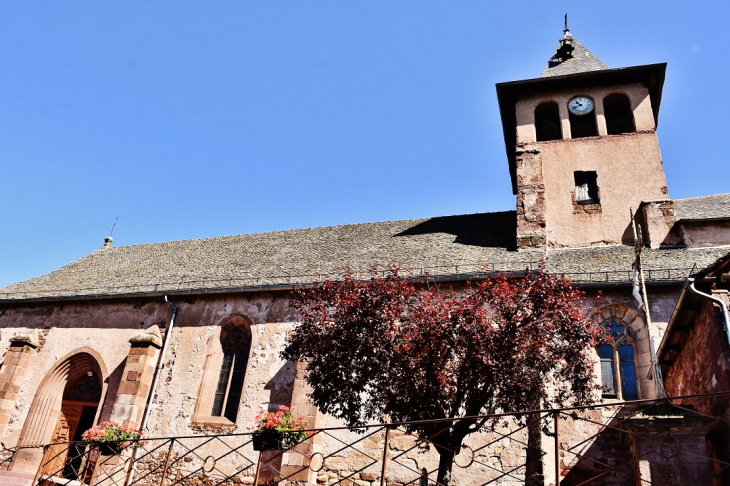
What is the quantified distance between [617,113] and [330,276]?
1179 centimetres

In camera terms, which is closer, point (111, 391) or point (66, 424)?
point (111, 391)

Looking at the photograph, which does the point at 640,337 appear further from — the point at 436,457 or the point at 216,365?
the point at 216,365

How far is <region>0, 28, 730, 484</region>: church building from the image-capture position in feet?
42.3

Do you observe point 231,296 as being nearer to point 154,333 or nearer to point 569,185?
point 154,333

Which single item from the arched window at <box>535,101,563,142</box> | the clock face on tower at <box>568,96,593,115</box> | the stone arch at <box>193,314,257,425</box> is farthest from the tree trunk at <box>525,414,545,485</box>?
the clock face on tower at <box>568,96,593,115</box>

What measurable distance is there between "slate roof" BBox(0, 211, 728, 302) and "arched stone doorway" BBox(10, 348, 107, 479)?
218cm

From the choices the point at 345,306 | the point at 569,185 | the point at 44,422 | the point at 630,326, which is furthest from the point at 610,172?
the point at 44,422

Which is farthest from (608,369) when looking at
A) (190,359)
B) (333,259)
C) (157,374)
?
(157,374)

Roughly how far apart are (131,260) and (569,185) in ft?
53.2

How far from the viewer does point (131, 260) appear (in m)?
21.0

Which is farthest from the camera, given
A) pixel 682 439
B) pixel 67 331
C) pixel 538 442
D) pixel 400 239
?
pixel 400 239

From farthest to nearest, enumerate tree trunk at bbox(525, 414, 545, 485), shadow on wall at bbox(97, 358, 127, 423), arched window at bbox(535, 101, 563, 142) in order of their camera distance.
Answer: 1. arched window at bbox(535, 101, 563, 142)
2. shadow on wall at bbox(97, 358, 127, 423)
3. tree trunk at bbox(525, 414, 545, 485)

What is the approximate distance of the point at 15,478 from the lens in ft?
45.3

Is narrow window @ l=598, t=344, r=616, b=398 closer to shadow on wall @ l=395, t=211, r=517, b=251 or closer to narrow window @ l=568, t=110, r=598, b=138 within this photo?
shadow on wall @ l=395, t=211, r=517, b=251
